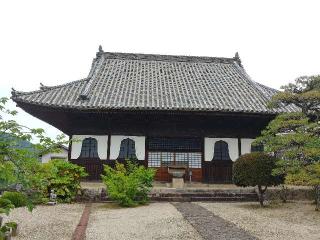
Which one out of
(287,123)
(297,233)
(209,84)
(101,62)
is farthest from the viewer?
(101,62)

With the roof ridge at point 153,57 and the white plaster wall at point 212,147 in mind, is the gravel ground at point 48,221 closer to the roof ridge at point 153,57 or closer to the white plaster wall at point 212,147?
the white plaster wall at point 212,147

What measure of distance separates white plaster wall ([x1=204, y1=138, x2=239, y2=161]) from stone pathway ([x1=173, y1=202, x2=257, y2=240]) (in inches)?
259

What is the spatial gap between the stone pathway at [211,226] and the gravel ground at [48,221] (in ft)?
10.8

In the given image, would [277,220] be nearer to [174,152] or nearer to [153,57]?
[174,152]

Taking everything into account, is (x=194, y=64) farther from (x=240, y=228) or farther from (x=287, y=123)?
(x=240, y=228)

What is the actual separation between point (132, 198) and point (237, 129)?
299 inches

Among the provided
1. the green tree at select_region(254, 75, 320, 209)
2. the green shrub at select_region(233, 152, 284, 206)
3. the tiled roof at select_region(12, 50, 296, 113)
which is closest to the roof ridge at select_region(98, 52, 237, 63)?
the tiled roof at select_region(12, 50, 296, 113)

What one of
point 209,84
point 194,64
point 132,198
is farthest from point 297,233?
point 194,64

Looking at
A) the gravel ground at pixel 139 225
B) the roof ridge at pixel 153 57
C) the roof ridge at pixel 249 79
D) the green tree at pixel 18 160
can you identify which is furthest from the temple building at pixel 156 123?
the green tree at pixel 18 160

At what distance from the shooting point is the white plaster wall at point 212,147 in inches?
737

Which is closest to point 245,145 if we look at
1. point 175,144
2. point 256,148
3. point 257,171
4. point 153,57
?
point 256,148

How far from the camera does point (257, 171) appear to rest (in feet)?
44.9

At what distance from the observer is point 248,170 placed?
13.8 meters

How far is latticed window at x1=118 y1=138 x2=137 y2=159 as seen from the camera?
18.4 meters
